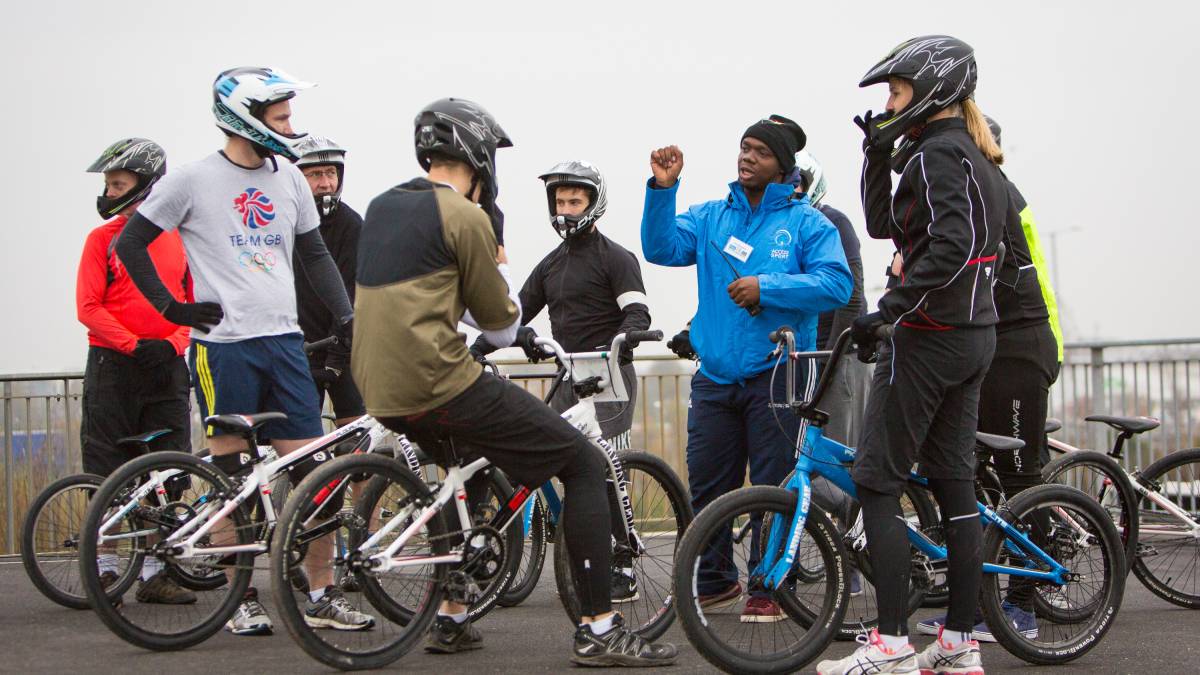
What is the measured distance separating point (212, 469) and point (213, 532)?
0.24 metres

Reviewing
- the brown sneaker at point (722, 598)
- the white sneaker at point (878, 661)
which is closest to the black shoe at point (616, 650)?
the brown sneaker at point (722, 598)

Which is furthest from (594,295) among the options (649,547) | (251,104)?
(251,104)

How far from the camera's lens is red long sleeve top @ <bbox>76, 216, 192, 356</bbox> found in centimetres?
741

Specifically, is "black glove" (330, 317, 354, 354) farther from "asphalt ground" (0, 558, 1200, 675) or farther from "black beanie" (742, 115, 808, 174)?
"black beanie" (742, 115, 808, 174)

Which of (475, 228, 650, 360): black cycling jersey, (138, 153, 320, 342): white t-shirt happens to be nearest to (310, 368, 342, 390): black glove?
(475, 228, 650, 360): black cycling jersey

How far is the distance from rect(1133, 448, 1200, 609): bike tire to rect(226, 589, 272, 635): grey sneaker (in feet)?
12.6

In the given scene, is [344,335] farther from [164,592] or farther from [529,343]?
[164,592]

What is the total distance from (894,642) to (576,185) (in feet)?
10.4

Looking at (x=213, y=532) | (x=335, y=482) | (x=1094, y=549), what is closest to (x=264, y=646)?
(x=213, y=532)

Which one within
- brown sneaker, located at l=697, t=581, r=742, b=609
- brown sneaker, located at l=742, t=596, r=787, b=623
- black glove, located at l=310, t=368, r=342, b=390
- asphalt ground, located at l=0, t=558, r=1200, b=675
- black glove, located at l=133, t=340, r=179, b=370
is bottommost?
asphalt ground, located at l=0, t=558, r=1200, b=675

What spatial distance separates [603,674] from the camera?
5.36m

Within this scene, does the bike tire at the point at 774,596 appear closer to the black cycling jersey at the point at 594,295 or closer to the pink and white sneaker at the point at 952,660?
the pink and white sneaker at the point at 952,660

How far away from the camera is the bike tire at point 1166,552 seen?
7074 millimetres

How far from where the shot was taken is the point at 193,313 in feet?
19.5
